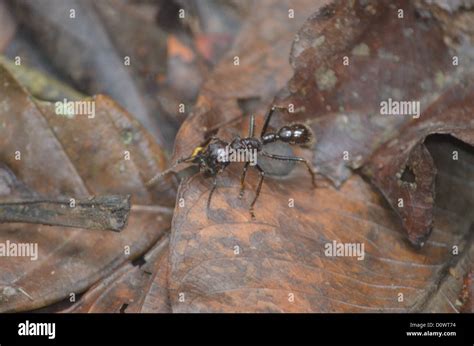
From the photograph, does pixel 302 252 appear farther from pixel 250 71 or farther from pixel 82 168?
pixel 250 71

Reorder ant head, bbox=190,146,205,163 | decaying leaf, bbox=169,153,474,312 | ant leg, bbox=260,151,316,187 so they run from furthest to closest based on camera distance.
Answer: ant leg, bbox=260,151,316,187
ant head, bbox=190,146,205,163
decaying leaf, bbox=169,153,474,312

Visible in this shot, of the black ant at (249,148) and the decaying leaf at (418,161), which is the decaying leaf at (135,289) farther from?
the decaying leaf at (418,161)

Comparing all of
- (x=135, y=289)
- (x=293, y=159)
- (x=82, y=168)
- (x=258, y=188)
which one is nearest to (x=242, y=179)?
(x=258, y=188)

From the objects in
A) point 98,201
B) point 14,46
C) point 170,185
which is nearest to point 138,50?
point 14,46

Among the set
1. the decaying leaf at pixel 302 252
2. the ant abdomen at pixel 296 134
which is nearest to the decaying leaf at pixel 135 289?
Answer: the decaying leaf at pixel 302 252

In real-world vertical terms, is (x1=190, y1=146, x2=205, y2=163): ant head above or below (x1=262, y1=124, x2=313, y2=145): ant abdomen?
below

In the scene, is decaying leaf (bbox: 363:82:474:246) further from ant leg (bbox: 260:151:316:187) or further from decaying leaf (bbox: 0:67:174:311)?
decaying leaf (bbox: 0:67:174:311)

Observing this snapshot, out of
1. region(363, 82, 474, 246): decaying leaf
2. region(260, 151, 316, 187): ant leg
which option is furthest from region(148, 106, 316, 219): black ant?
region(363, 82, 474, 246): decaying leaf
